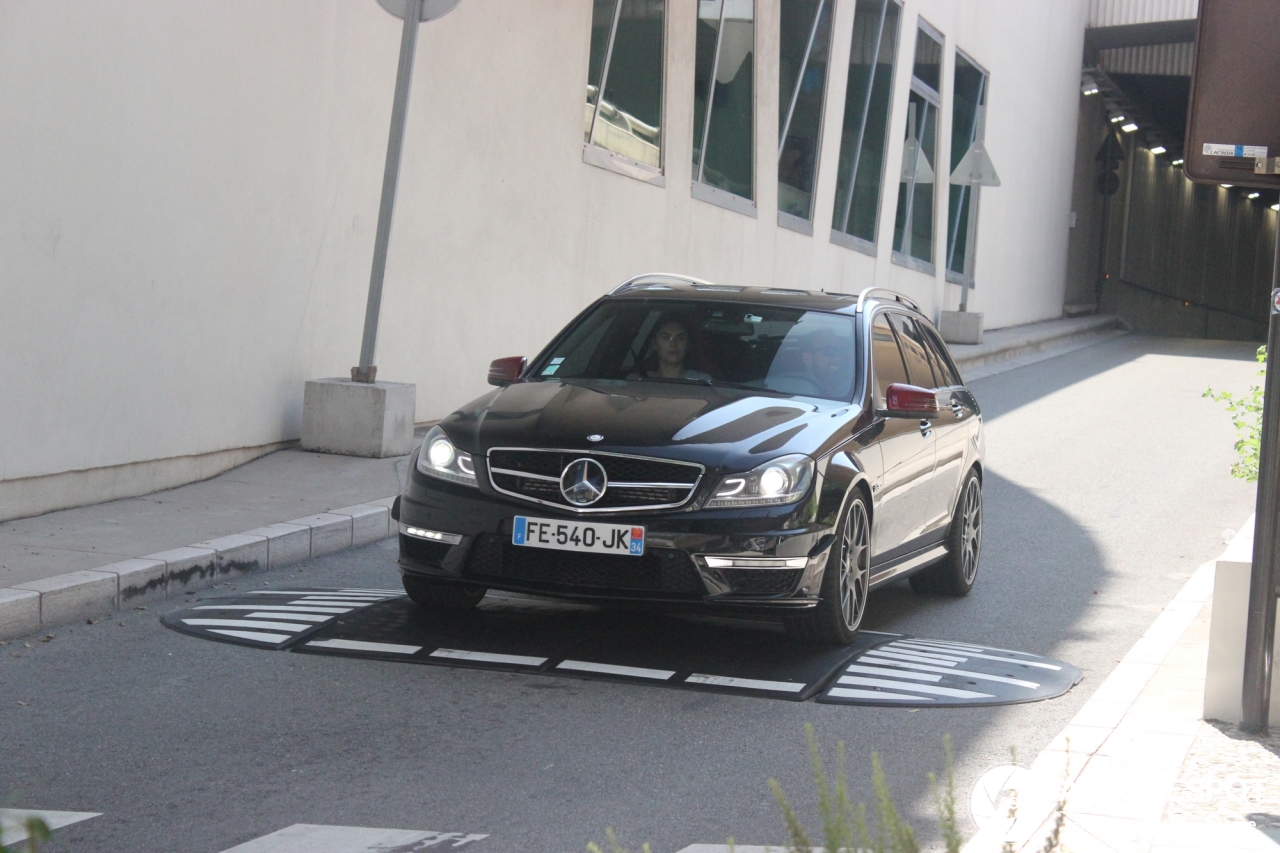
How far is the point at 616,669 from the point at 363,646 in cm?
101

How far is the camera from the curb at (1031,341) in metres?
25.0

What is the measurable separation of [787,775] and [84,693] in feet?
8.07

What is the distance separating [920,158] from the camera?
2752 cm

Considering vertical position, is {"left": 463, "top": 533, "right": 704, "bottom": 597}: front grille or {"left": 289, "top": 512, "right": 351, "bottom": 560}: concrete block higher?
{"left": 463, "top": 533, "right": 704, "bottom": 597}: front grille

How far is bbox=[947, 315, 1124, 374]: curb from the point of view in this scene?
25000mm

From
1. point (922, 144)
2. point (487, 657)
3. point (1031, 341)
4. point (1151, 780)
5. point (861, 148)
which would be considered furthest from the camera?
point (1031, 341)

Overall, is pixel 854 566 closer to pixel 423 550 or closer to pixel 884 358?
pixel 884 358

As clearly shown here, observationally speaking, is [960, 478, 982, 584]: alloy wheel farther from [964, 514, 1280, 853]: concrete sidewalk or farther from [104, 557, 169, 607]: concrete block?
[104, 557, 169, 607]: concrete block

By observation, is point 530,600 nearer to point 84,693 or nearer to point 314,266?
point 84,693

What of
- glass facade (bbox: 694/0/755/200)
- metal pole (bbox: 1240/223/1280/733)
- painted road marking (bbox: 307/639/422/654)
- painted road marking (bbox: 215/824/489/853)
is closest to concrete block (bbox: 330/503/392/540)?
painted road marking (bbox: 307/639/422/654)

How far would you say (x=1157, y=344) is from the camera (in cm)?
3334

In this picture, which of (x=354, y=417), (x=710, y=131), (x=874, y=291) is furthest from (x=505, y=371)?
(x=710, y=131)

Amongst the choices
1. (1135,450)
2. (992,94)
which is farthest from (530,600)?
(992,94)

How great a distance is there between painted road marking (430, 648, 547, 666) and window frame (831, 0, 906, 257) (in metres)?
17.9
